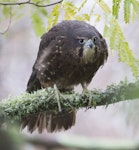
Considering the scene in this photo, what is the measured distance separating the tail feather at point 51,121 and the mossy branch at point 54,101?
41 cm

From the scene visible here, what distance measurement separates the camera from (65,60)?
2484mm

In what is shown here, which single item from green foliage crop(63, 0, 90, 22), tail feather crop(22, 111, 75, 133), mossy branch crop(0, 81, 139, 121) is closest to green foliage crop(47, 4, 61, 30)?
green foliage crop(63, 0, 90, 22)

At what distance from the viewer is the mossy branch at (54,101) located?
1.95 m

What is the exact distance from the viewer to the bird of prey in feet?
8.13

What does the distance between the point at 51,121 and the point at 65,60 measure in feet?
1.27

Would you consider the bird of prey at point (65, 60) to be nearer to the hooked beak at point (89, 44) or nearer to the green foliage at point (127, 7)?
the hooked beak at point (89, 44)

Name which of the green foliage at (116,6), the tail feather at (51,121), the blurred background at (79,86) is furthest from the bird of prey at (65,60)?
the blurred background at (79,86)

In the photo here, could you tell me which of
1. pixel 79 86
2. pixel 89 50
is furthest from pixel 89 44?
pixel 79 86

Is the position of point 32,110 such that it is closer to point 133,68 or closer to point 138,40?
point 133,68

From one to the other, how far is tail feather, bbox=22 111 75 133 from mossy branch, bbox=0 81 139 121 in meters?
0.41

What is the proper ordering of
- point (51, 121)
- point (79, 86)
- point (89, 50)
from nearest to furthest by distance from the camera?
1. point (89, 50)
2. point (51, 121)
3. point (79, 86)

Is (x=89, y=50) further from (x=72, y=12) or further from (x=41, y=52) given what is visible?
(x=41, y=52)

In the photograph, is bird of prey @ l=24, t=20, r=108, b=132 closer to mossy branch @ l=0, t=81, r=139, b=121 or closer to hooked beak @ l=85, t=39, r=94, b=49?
hooked beak @ l=85, t=39, r=94, b=49

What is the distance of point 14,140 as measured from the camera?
0.60 m
